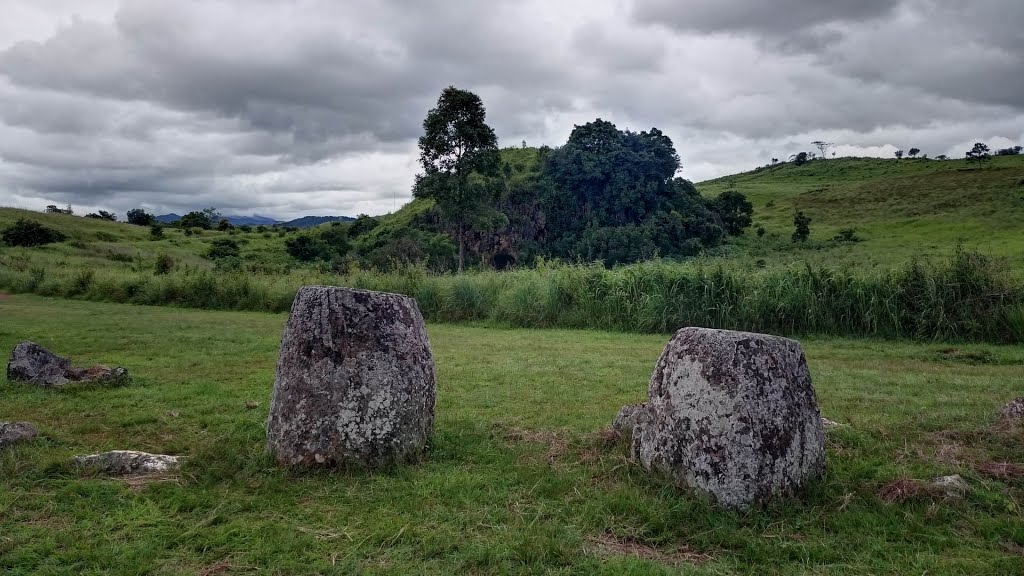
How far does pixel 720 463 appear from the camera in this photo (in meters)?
4.80

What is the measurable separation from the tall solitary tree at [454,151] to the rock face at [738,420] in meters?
40.6

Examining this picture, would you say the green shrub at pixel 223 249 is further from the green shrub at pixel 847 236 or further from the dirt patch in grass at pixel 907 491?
the green shrub at pixel 847 236

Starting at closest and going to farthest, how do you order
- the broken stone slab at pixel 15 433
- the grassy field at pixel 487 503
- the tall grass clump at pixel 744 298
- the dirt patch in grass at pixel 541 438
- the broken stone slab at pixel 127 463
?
the grassy field at pixel 487 503, the broken stone slab at pixel 127 463, the broken stone slab at pixel 15 433, the dirt patch in grass at pixel 541 438, the tall grass clump at pixel 744 298

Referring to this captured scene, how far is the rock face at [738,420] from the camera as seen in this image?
477cm

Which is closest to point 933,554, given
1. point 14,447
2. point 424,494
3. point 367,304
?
point 424,494

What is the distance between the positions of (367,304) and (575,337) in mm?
10179

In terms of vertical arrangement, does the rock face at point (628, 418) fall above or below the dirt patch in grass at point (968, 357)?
above

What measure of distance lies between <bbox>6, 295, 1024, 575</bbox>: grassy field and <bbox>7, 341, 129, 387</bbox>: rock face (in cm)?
28

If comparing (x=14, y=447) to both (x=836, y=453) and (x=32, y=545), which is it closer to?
(x=32, y=545)

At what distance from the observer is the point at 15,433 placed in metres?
5.97

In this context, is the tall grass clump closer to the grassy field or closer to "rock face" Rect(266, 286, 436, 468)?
the grassy field

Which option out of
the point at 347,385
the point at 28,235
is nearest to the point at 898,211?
Result: the point at 347,385

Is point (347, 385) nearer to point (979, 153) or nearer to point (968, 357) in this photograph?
point (968, 357)

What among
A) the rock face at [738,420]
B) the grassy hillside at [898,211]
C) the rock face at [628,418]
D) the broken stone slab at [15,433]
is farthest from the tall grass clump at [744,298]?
the grassy hillside at [898,211]
